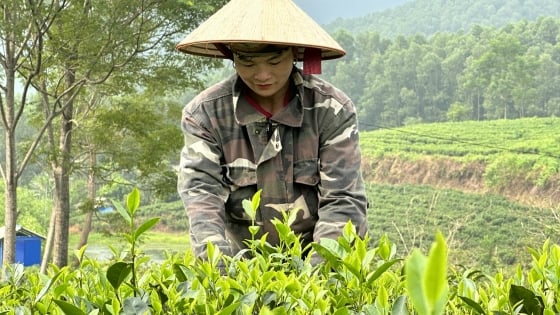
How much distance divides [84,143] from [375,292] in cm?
1754

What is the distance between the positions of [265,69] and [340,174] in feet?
0.95

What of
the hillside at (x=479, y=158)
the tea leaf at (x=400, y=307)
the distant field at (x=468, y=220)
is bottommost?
the distant field at (x=468, y=220)

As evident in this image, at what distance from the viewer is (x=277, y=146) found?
1983 millimetres

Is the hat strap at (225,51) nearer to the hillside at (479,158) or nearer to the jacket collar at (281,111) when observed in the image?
the jacket collar at (281,111)

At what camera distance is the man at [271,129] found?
188cm

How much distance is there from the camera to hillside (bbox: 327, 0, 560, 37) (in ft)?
225

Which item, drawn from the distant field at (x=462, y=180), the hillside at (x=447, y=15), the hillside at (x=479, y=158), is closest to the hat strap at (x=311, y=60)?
the distant field at (x=462, y=180)

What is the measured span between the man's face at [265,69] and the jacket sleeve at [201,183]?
0.50 ft

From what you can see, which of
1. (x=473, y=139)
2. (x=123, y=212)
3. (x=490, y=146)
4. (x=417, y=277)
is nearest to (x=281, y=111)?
(x=123, y=212)

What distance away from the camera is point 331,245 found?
1.01 meters

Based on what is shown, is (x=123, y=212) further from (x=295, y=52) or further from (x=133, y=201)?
(x=295, y=52)

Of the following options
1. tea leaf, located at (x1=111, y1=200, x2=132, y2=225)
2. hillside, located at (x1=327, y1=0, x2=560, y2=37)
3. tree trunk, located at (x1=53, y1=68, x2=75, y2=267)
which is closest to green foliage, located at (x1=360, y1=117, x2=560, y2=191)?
tree trunk, located at (x1=53, y1=68, x2=75, y2=267)

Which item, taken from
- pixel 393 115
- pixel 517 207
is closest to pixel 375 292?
pixel 517 207

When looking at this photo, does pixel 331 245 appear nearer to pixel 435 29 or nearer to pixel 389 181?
pixel 389 181
